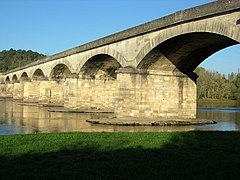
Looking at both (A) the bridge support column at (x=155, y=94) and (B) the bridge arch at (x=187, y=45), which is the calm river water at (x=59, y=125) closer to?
(A) the bridge support column at (x=155, y=94)

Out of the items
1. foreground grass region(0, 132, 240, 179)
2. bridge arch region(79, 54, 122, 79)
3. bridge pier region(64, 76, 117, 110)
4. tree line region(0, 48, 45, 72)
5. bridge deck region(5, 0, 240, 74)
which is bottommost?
foreground grass region(0, 132, 240, 179)

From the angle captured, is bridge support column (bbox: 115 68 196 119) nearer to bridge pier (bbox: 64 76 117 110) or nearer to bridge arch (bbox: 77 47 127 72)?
bridge arch (bbox: 77 47 127 72)

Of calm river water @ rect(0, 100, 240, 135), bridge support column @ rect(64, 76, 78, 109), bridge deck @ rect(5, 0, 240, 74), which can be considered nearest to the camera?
bridge deck @ rect(5, 0, 240, 74)

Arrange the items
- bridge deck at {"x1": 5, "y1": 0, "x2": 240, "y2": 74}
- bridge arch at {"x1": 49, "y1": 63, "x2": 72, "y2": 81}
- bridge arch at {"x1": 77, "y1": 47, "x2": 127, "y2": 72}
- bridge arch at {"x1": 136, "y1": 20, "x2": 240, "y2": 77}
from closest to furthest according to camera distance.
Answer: bridge deck at {"x1": 5, "y1": 0, "x2": 240, "y2": 74} → bridge arch at {"x1": 136, "y1": 20, "x2": 240, "y2": 77} → bridge arch at {"x1": 77, "y1": 47, "x2": 127, "y2": 72} → bridge arch at {"x1": 49, "y1": 63, "x2": 72, "y2": 81}

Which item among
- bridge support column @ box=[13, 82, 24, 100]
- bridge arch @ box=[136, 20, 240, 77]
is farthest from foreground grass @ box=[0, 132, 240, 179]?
bridge support column @ box=[13, 82, 24, 100]

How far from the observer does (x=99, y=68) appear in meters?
33.2

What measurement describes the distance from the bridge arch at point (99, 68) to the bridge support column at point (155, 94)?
826 cm

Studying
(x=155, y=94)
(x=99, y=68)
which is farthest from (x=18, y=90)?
(x=155, y=94)

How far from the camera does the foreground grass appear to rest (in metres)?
6.08

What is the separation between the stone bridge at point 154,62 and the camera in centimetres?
1619

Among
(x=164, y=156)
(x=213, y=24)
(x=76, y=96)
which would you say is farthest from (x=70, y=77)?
(x=164, y=156)

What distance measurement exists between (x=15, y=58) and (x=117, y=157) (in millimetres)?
145510

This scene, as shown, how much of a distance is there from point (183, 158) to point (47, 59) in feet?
124

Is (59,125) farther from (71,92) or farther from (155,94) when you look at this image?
(71,92)
